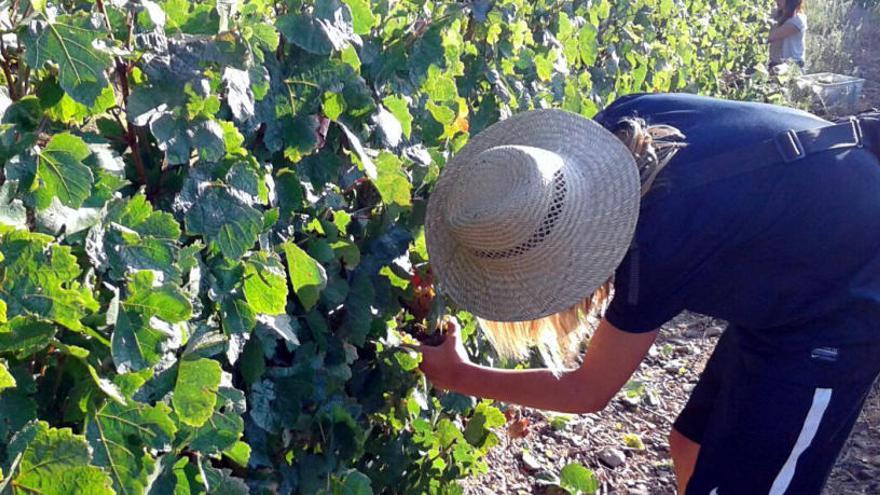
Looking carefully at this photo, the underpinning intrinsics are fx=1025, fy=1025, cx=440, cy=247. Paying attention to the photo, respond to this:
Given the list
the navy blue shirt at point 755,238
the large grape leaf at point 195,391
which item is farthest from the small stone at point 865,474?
the large grape leaf at point 195,391

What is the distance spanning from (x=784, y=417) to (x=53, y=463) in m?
1.63

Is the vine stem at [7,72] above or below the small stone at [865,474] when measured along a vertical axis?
above

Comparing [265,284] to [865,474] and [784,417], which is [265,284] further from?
[865,474]

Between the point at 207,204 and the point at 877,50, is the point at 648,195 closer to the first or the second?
the point at 207,204

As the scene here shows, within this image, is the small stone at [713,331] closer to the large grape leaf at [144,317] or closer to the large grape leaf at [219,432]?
the large grape leaf at [219,432]

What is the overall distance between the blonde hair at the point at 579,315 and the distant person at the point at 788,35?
7144 millimetres

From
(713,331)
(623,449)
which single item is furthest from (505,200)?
(713,331)

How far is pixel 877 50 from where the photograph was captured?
39.2 feet

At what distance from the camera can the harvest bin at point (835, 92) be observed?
339 inches

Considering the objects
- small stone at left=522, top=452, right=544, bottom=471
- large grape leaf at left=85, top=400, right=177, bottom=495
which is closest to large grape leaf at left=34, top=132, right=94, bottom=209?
large grape leaf at left=85, top=400, right=177, bottom=495

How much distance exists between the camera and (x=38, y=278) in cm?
125

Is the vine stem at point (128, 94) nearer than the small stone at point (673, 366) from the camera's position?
Yes

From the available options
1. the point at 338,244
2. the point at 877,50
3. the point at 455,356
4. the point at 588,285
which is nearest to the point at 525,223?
the point at 588,285

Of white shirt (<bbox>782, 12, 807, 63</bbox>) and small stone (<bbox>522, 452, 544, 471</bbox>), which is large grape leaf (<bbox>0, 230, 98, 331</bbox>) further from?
white shirt (<bbox>782, 12, 807, 63</bbox>)
